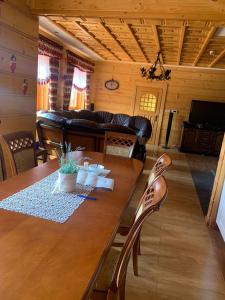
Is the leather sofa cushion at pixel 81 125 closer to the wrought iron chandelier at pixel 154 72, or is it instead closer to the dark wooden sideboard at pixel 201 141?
the wrought iron chandelier at pixel 154 72

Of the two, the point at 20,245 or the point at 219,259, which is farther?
the point at 219,259

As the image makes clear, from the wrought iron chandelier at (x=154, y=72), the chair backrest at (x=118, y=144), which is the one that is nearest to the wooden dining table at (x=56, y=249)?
the chair backrest at (x=118, y=144)

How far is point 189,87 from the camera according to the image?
7.68 m

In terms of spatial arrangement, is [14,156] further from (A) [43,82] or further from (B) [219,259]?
(A) [43,82]

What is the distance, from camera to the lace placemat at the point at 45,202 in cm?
122

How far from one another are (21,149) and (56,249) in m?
1.36

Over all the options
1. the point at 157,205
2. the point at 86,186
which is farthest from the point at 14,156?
the point at 157,205

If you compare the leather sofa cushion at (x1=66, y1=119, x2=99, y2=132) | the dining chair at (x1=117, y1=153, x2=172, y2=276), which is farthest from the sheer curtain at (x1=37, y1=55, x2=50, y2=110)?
the dining chair at (x1=117, y1=153, x2=172, y2=276)

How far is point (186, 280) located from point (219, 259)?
20.2 inches

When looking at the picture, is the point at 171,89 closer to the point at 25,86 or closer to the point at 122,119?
the point at 122,119

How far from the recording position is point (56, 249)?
96 centimetres

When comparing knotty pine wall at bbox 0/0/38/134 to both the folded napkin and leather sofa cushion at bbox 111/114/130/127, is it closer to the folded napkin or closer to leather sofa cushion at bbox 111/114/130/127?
the folded napkin

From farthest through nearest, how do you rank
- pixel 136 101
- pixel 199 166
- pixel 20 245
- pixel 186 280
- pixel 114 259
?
pixel 136 101, pixel 199 166, pixel 186 280, pixel 114 259, pixel 20 245

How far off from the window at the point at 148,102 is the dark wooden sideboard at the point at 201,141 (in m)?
1.44
